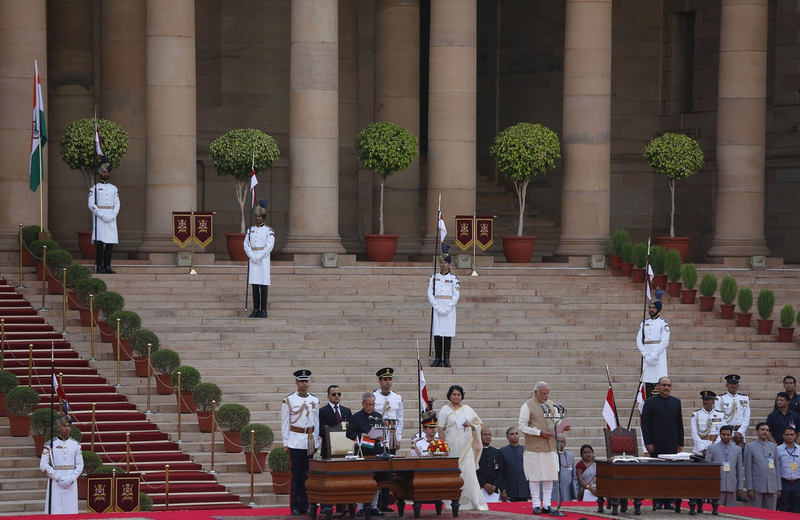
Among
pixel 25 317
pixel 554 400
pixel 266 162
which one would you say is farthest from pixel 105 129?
pixel 554 400

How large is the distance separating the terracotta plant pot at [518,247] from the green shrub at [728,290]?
4.68 m

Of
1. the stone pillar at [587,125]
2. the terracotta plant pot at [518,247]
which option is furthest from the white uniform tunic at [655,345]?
the stone pillar at [587,125]

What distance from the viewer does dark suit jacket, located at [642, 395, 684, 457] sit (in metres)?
21.8

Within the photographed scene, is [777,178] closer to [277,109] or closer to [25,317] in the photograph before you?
[277,109]

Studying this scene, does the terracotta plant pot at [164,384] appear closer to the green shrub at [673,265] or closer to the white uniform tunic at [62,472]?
the white uniform tunic at [62,472]

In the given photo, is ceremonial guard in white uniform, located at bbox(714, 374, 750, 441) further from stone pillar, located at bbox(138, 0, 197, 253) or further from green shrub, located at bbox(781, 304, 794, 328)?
stone pillar, located at bbox(138, 0, 197, 253)

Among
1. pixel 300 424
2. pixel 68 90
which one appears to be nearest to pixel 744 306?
pixel 300 424

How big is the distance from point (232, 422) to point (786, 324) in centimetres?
1180

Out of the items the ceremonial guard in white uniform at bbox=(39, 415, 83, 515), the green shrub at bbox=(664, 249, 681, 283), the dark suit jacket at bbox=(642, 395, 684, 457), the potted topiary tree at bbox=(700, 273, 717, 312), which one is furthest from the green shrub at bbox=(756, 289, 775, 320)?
the ceremonial guard in white uniform at bbox=(39, 415, 83, 515)

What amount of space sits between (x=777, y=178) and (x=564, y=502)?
20.0m

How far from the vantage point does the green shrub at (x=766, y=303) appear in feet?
99.8

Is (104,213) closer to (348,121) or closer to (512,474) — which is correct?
(348,121)

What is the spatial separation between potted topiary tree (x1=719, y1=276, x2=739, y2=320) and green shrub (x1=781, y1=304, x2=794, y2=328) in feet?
4.08

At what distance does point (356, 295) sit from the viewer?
101ft
